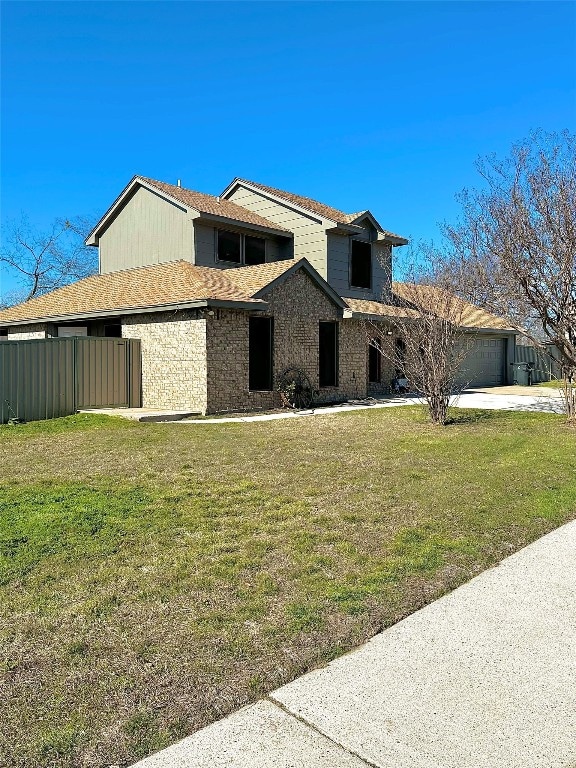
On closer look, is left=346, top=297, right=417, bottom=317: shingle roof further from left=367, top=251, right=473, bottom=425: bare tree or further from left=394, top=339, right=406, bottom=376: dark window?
left=367, top=251, right=473, bottom=425: bare tree

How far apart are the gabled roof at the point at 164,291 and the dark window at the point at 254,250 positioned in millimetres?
1171

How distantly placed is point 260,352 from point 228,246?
4851 mm

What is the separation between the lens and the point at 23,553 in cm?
441

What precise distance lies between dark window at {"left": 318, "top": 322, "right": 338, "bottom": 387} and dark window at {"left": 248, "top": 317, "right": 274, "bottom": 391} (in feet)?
7.32

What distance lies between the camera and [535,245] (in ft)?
40.0

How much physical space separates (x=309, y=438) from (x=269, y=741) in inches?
320

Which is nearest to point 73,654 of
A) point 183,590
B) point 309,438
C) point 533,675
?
point 183,590

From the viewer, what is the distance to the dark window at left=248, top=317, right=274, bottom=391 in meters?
14.7

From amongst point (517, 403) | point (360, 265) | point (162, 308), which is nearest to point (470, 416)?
point (517, 403)

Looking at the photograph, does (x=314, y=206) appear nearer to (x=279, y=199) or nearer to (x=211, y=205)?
A: (x=279, y=199)

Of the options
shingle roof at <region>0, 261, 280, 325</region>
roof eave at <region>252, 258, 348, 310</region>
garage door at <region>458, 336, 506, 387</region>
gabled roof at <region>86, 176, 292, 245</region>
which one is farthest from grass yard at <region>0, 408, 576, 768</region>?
garage door at <region>458, 336, 506, 387</region>

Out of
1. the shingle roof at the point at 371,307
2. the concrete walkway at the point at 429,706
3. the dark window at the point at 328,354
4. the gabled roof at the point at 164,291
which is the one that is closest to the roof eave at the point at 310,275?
the gabled roof at the point at 164,291

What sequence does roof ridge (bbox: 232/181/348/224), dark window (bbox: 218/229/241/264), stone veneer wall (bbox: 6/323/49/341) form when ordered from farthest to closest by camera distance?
roof ridge (bbox: 232/181/348/224) < stone veneer wall (bbox: 6/323/49/341) < dark window (bbox: 218/229/241/264)

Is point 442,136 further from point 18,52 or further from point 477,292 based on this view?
point 18,52
